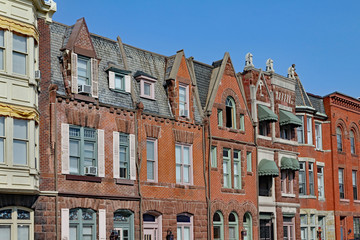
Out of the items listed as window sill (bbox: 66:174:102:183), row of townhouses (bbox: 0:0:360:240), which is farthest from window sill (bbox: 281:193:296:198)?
window sill (bbox: 66:174:102:183)

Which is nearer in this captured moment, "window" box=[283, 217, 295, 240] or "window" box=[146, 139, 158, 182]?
"window" box=[146, 139, 158, 182]

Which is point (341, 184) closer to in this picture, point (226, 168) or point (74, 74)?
point (226, 168)

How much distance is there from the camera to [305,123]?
4450 cm

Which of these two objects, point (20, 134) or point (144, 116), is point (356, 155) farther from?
point (20, 134)

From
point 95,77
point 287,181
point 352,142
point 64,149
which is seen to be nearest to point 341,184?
point 352,142

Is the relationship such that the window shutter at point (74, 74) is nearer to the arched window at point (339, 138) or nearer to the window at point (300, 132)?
the window at point (300, 132)

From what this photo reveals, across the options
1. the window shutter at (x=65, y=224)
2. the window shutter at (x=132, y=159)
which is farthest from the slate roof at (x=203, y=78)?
the window shutter at (x=65, y=224)

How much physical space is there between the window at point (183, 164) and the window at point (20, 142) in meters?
10.1

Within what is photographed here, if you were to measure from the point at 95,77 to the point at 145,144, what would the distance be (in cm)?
427

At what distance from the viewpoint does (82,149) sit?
28.0 metres

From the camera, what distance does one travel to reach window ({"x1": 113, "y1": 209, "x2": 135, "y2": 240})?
2945 centimetres

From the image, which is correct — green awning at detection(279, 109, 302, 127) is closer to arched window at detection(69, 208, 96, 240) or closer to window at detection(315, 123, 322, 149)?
window at detection(315, 123, 322, 149)

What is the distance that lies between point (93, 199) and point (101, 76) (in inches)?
238

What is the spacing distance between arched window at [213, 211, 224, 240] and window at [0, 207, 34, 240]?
1255 cm
